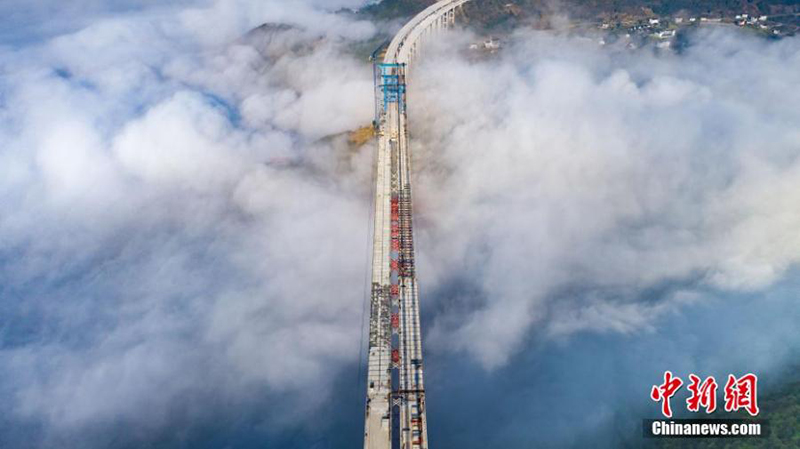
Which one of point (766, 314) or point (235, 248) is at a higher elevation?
point (235, 248)

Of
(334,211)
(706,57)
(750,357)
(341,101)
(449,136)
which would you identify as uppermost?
(706,57)

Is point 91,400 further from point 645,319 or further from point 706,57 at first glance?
point 706,57

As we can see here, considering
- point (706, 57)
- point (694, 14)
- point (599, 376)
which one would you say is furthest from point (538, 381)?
point (694, 14)

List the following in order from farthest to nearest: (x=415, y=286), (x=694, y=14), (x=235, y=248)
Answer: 1. (x=694, y=14)
2. (x=235, y=248)
3. (x=415, y=286)

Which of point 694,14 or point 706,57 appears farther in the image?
point 694,14

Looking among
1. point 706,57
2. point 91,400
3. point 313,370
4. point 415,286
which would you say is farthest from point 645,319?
point 706,57

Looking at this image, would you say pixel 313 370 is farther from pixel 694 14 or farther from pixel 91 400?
pixel 694 14

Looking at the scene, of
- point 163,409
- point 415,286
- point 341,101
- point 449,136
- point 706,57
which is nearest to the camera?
point 163,409
